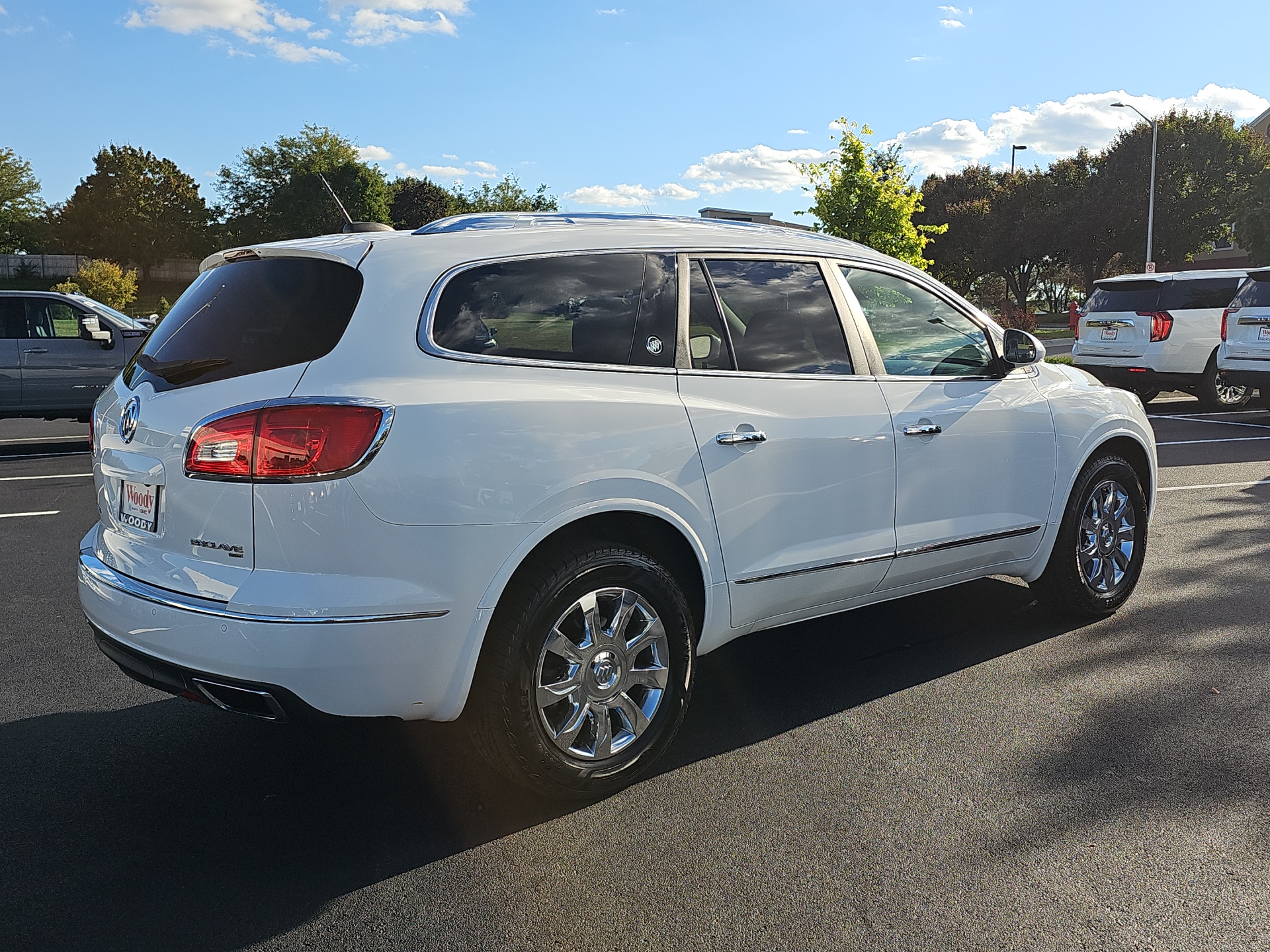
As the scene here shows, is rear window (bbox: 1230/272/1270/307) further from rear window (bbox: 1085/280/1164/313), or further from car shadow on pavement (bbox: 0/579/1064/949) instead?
car shadow on pavement (bbox: 0/579/1064/949)

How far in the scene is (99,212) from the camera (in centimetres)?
8350

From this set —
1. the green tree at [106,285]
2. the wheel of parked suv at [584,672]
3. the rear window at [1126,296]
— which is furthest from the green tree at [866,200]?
the green tree at [106,285]

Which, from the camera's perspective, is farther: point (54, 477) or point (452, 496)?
point (54, 477)

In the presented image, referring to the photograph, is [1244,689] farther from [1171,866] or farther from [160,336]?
[160,336]

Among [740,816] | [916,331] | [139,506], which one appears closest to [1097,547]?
[916,331]

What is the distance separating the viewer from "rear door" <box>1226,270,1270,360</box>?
1268cm

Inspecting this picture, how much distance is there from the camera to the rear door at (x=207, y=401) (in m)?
3.00

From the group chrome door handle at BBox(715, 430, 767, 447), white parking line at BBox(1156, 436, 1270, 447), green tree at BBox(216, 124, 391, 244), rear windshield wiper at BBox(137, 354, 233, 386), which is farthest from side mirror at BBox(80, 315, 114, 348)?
green tree at BBox(216, 124, 391, 244)

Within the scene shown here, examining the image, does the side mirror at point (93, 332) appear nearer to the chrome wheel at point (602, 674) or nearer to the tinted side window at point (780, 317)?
the tinted side window at point (780, 317)

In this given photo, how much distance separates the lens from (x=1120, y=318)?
48.5ft

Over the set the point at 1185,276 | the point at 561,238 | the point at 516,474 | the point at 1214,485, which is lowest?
the point at 1214,485

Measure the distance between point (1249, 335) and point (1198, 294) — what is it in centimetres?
194

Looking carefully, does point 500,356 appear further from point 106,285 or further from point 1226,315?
point 106,285

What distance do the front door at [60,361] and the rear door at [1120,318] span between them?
1265 centimetres
